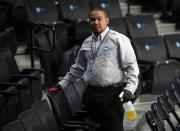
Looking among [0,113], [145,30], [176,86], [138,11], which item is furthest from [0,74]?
[138,11]

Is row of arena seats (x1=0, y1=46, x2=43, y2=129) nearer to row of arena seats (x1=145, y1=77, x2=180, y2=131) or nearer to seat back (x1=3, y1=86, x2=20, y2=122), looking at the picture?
seat back (x1=3, y1=86, x2=20, y2=122)

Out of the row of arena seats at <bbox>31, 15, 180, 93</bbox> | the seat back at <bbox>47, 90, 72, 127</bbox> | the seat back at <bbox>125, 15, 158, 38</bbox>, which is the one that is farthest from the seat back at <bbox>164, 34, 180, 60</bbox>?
the seat back at <bbox>47, 90, 72, 127</bbox>

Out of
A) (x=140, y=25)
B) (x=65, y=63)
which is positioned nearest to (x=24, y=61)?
(x=65, y=63)

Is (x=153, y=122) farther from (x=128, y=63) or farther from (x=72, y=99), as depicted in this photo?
(x=72, y=99)

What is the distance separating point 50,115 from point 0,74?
73 cm

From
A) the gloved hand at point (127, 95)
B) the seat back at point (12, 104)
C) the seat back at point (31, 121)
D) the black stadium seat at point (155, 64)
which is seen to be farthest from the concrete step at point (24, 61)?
the gloved hand at point (127, 95)

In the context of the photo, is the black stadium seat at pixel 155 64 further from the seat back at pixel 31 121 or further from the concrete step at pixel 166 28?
the seat back at pixel 31 121

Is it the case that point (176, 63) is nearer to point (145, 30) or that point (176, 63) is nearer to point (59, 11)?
point (145, 30)

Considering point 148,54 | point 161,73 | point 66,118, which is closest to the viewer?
point 66,118

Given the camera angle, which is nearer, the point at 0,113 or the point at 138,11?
the point at 0,113

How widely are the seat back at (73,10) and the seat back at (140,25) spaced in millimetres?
458

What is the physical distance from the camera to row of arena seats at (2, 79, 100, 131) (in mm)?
2055

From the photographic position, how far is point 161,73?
361cm

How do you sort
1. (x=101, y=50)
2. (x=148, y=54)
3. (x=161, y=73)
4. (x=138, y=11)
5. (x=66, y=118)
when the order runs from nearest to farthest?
(x=101, y=50) → (x=66, y=118) → (x=161, y=73) → (x=148, y=54) → (x=138, y=11)
